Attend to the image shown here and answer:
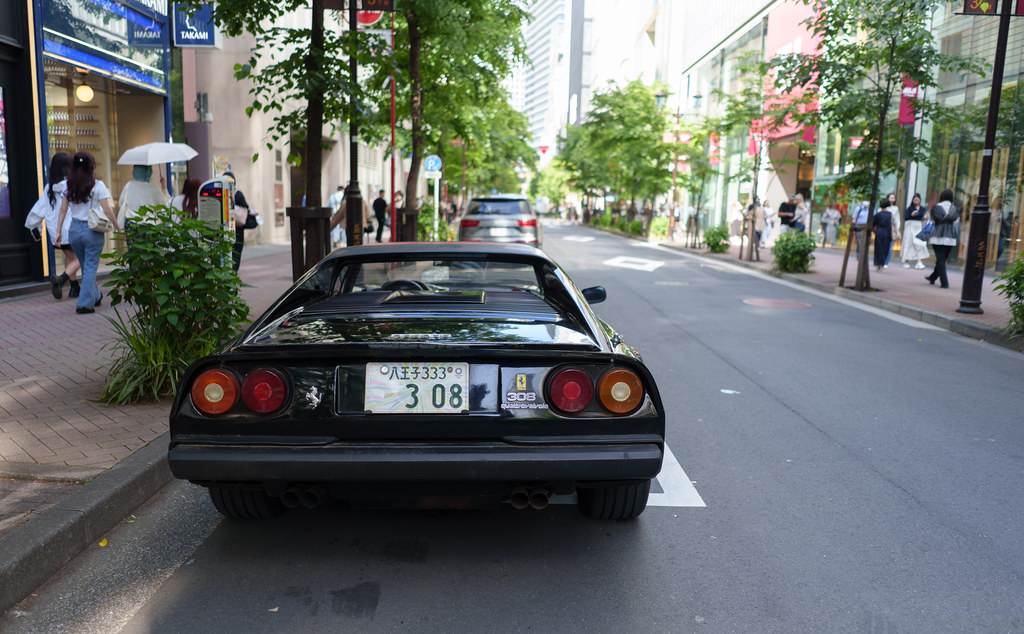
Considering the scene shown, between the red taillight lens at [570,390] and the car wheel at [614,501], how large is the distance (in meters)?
0.64

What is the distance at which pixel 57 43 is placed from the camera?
481 inches

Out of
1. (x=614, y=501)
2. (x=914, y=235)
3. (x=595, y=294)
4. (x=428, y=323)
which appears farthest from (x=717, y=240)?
(x=428, y=323)

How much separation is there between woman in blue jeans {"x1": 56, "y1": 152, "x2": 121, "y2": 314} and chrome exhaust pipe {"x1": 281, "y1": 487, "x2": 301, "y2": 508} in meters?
7.04

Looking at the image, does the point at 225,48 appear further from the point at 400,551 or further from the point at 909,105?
the point at 400,551

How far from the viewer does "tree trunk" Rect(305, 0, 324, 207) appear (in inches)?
337

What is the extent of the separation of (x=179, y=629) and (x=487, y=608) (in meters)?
1.05

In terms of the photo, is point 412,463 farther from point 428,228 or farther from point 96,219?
point 428,228

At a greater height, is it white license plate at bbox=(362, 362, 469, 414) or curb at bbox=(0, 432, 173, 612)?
white license plate at bbox=(362, 362, 469, 414)

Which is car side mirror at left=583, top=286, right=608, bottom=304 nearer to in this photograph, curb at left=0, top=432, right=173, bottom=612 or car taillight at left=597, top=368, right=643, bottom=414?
car taillight at left=597, top=368, right=643, bottom=414

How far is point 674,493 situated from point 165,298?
11.1 ft

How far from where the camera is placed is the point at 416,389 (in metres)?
3.10

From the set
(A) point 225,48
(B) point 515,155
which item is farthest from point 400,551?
(B) point 515,155

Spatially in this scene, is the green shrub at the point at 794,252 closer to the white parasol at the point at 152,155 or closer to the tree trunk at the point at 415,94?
the tree trunk at the point at 415,94

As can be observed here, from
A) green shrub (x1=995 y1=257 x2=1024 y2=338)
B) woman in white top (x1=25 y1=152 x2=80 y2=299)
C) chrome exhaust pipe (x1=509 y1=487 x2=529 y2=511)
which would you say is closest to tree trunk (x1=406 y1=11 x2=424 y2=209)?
woman in white top (x1=25 y1=152 x2=80 y2=299)
